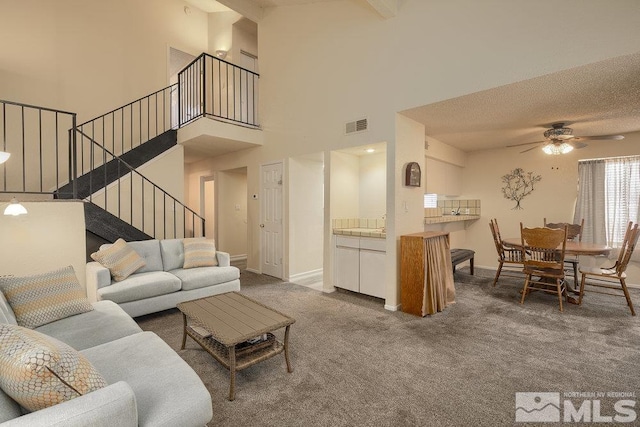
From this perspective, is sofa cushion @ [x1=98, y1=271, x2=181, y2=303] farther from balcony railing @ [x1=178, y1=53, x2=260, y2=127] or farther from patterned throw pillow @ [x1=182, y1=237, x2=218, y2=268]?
balcony railing @ [x1=178, y1=53, x2=260, y2=127]

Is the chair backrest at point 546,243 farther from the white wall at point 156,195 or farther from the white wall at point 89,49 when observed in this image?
the white wall at point 89,49

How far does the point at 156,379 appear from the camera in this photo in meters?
1.47

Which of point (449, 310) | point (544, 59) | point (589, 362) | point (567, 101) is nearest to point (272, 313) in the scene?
point (449, 310)

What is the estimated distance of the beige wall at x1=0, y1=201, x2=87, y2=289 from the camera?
2.98m

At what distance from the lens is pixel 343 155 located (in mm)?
4559

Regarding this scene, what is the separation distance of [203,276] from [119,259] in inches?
36.3

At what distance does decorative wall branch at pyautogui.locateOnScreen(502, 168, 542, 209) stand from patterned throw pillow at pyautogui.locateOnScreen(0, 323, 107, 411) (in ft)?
21.4

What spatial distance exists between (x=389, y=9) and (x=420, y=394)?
12.6ft

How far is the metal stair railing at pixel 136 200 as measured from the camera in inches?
179

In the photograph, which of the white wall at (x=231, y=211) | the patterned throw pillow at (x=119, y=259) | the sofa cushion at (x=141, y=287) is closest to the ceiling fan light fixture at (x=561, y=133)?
the sofa cushion at (x=141, y=287)

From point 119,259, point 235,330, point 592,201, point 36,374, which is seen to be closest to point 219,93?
point 119,259

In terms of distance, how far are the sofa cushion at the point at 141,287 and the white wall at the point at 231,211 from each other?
10.7 feet

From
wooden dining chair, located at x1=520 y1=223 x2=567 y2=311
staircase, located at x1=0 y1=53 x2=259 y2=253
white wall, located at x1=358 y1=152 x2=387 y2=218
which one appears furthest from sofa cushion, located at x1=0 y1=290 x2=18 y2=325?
wooden dining chair, located at x1=520 y1=223 x2=567 y2=311

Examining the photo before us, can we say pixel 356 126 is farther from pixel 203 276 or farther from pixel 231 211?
pixel 231 211
